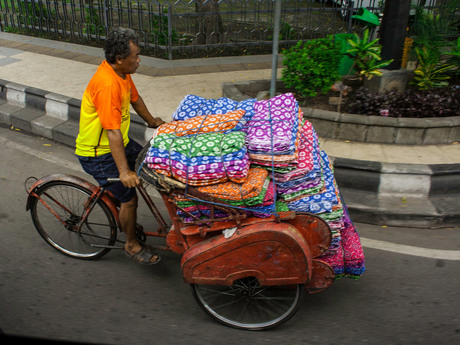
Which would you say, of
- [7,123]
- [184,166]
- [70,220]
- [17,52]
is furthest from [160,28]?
[184,166]

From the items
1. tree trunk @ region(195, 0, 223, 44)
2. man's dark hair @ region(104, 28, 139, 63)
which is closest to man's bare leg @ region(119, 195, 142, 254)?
man's dark hair @ region(104, 28, 139, 63)

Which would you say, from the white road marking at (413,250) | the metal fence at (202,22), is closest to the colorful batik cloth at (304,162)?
the white road marking at (413,250)

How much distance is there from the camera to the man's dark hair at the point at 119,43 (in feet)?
9.22

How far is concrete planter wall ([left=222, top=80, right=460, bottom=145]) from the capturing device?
5.26 meters

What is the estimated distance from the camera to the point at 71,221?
3639 millimetres

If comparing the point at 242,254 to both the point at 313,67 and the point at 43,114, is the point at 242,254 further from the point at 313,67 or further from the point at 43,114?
the point at 43,114

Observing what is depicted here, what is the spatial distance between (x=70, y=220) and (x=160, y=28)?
20.8ft

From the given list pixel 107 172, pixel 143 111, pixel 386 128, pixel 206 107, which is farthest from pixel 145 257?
pixel 386 128

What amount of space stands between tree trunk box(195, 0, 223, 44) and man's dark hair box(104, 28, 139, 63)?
22.4 feet

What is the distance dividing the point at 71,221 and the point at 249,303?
62.6 inches

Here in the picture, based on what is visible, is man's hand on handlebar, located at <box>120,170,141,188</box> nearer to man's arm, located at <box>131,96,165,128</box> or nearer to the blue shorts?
the blue shorts

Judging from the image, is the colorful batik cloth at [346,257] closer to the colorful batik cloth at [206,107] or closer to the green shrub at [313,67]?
the colorful batik cloth at [206,107]

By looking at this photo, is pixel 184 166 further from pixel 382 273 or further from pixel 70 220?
pixel 382 273

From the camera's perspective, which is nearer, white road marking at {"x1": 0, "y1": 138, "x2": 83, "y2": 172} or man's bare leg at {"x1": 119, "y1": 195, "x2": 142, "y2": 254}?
man's bare leg at {"x1": 119, "y1": 195, "x2": 142, "y2": 254}
